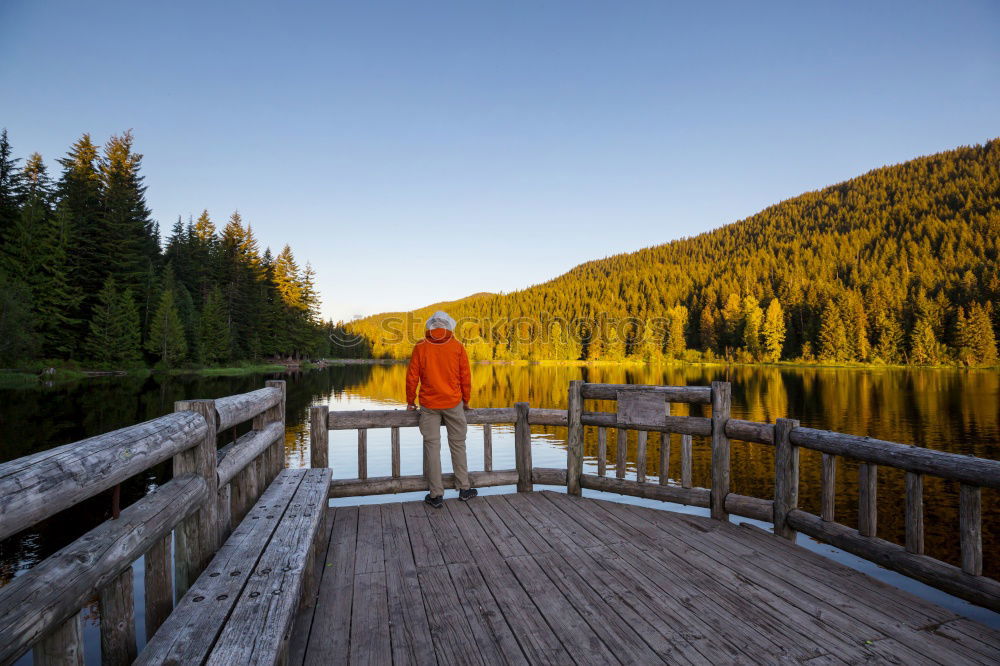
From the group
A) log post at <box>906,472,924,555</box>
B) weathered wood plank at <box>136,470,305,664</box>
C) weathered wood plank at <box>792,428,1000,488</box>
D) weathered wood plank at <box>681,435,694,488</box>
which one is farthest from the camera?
weathered wood plank at <box>681,435,694,488</box>

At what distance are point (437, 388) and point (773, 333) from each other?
87687mm

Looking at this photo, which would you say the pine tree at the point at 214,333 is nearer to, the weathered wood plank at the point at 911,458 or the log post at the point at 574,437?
the log post at the point at 574,437

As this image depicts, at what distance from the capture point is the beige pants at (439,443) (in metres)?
5.98

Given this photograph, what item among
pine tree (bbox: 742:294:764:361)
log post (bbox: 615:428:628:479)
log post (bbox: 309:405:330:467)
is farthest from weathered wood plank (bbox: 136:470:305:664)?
pine tree (bbox: 742:294:764:361)

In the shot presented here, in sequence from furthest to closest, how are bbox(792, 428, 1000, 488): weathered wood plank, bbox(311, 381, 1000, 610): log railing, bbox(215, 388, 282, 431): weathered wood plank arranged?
bbox(311, 381, 1000, 610): log railing < bbox(792, 428, 1000, 488): weathered wood plank < bbox(215, 388, 282, 431): weathered wood plank

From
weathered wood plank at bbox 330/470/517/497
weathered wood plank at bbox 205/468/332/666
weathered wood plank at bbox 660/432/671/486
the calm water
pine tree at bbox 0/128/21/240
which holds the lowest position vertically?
the calm water

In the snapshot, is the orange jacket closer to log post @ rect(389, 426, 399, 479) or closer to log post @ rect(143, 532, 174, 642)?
log post @ rect(389, 426, 399, 479)

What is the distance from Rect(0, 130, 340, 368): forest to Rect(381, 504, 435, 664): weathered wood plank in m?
34.9

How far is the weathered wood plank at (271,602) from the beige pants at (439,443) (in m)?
2.35

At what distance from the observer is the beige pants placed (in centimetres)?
598

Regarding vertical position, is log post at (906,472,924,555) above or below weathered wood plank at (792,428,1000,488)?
below

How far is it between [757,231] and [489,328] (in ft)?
309

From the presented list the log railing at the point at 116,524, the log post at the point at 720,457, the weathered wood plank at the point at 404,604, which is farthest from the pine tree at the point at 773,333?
the log railing at the point at 116,524

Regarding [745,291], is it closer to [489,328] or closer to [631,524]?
[489,328]
